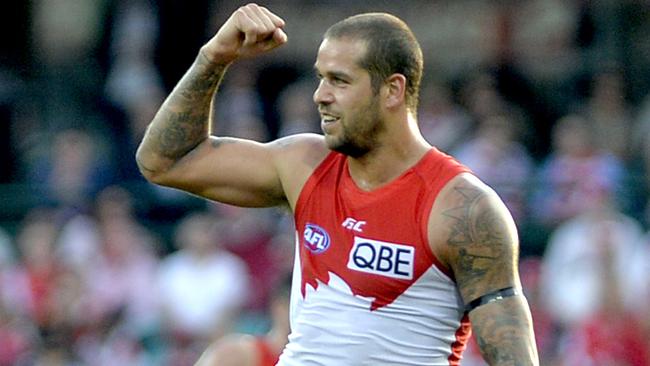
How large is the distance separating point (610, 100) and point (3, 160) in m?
5.78

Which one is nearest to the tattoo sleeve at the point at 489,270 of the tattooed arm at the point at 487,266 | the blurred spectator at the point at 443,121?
the tattooed arm at the point at 487,266

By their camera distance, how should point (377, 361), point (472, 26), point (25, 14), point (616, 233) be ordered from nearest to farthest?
point (377, 361) → point (616, 233) → point (472, 26) → point (25, 14)

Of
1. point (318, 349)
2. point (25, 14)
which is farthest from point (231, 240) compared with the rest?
point (318, 349)

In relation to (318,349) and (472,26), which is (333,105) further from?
(472,26)

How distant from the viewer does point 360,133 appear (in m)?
5.51

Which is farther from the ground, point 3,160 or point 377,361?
point 377,361

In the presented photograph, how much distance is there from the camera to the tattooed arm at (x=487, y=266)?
17.4 ft

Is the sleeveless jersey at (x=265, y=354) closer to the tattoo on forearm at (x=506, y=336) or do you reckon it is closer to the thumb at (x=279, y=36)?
the thumb at (x=279, y=36)

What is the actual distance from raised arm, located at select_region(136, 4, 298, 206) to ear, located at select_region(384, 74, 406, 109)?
507mm

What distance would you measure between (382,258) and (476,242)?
1.07ft

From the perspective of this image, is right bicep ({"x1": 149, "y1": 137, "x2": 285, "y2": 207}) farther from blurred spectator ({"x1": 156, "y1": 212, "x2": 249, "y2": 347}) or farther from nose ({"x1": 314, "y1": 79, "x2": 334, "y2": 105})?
blurred spectator ({"x1": 156, "y1": 212, "x2": 249, "y2": 347})

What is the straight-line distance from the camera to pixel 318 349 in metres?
5.51

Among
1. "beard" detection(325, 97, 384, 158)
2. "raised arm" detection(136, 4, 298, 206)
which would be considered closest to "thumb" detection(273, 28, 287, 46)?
"raised arm" detection(136, 4, 298, 206)

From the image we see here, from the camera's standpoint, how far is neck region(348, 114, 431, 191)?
5.60 metres
